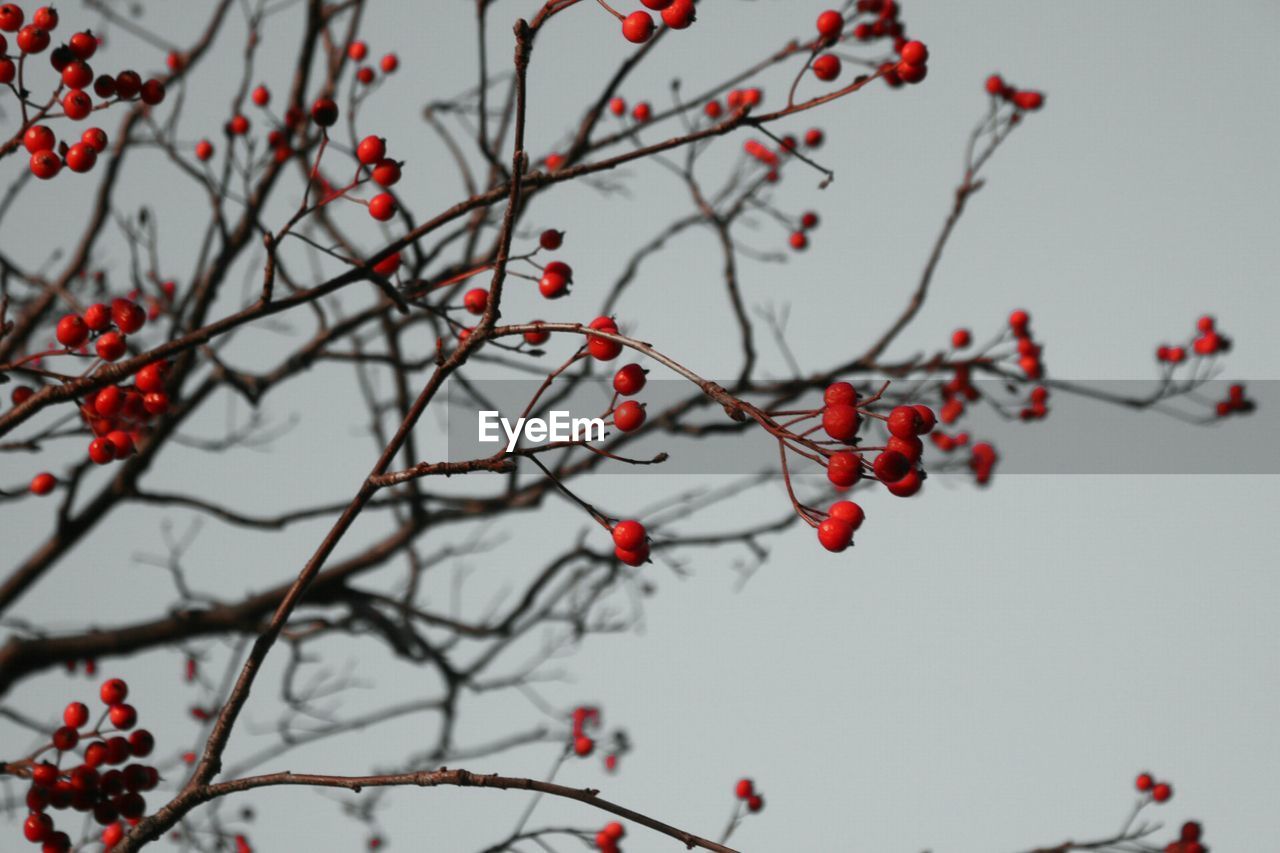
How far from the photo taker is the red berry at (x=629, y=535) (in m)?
1.65

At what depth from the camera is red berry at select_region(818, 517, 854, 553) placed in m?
1.55

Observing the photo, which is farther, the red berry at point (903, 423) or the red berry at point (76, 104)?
the red berry at point (76, 104)

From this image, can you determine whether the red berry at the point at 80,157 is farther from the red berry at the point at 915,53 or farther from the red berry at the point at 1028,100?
the red berry at the point at 1028,100

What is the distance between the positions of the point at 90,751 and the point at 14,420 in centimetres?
87

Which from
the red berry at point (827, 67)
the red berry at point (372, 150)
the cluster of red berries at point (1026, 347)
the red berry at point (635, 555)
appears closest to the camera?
the red berry at point (635, 555)

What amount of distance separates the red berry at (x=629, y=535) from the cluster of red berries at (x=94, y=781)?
140 cm

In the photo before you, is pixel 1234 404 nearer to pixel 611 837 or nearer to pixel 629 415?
pixel 611 837

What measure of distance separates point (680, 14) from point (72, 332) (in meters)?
1.51

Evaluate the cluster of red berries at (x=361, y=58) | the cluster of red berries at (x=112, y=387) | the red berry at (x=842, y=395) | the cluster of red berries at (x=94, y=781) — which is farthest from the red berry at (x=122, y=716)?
the cluster of red berries at (x=361, y=58)

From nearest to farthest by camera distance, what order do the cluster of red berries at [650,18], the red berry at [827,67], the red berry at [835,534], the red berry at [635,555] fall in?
the red berry at [835,534], the red berry at [635,555], the cluster of red berries at [650,18], the red berry at [827,67]

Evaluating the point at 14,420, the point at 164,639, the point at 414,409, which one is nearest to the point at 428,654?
the point at 164,639

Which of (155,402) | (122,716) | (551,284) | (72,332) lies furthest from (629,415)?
(122,716)

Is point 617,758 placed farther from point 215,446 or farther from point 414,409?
point 414,409

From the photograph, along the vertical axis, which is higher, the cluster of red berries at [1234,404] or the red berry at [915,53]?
the cluster of red berries at [1234,404]
